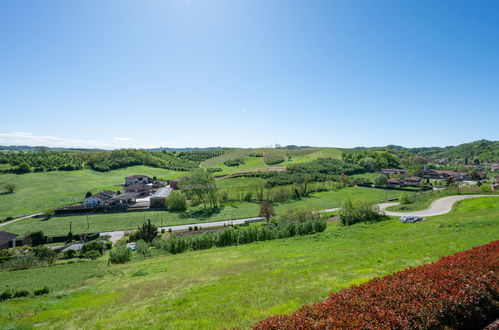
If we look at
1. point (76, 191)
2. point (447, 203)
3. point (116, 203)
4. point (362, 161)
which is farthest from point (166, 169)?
point (447, 203)

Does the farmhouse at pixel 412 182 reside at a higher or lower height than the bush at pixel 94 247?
higher

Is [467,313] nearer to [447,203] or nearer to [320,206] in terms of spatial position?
[447,203]

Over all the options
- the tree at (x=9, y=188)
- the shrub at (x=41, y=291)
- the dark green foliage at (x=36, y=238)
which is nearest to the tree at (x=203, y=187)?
the dark green foliage at (x=36, y=238)

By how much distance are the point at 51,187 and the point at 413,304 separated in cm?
11910

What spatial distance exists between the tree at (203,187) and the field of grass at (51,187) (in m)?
40.7

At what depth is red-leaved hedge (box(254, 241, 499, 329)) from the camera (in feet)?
19.5

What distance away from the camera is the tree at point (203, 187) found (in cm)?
7144

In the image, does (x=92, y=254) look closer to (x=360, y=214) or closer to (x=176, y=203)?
(x=176, y=203)

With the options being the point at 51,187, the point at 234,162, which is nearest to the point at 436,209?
the point at 234,162

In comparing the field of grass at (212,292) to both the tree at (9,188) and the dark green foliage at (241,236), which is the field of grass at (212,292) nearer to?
the dark green foliage at (241,236)

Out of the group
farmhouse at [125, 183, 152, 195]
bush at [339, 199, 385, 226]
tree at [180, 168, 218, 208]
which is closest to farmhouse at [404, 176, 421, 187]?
bush at [339, 199, 385, 226]

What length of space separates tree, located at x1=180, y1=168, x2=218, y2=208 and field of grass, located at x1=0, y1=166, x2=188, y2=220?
40668 mm

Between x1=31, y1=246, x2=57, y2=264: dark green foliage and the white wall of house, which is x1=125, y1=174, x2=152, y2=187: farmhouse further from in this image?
x1=31, y1=246, x2=57, y2=264: dark green foliage

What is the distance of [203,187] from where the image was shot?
72.1 metres
